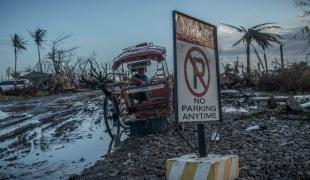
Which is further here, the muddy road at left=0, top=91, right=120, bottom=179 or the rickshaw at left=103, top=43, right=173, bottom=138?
the rickshaw at left=103, top=43, right=173, bottom=138

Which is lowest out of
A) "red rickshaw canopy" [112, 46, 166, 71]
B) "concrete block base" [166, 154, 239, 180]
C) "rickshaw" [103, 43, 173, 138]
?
"concrete block base" [166, 154, 239, 180]

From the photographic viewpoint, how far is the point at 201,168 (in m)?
5.05

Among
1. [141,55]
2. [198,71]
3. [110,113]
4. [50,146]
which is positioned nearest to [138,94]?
[110,113]

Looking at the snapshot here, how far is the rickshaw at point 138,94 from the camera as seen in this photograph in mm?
11820

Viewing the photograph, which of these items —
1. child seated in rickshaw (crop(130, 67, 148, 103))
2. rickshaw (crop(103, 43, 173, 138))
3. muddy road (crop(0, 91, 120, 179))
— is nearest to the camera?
muddy road (crop(0, 91, 120, 179))

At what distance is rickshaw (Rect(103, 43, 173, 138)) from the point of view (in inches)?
465

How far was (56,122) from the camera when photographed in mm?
16234

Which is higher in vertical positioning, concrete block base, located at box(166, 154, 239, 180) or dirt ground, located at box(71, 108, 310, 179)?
concrete block base, located at box(166, 154, 239, 180)

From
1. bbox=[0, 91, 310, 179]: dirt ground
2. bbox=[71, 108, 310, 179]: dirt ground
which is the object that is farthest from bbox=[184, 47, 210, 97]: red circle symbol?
bbox=[0, 91, 310, 179]: dirt ground

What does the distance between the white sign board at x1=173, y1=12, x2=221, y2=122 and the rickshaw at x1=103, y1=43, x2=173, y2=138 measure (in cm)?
623

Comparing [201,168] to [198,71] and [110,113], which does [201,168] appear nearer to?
[198,71]

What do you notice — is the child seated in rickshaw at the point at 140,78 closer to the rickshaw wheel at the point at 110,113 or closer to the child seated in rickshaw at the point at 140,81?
the child seated in rickshaw at the point at 140,81

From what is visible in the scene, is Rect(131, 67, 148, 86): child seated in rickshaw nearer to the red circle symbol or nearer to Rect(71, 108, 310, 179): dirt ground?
Rect(71, 108, 310, 179): dirt ground

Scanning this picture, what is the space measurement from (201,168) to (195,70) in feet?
3.50
